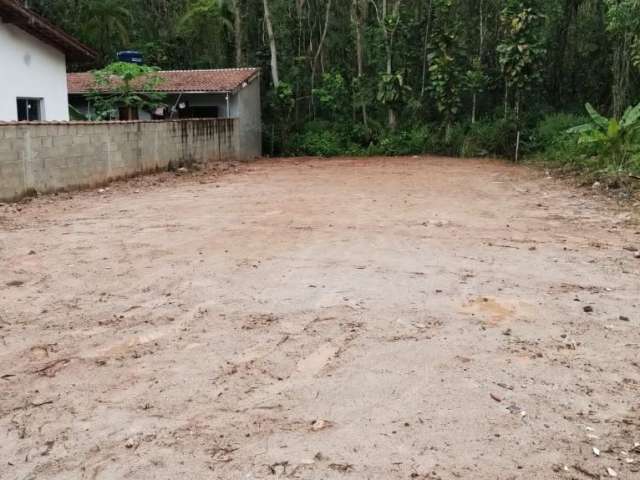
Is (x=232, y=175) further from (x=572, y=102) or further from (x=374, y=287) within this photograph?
(x=572, y=102)

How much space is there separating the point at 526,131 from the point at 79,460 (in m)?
22.2

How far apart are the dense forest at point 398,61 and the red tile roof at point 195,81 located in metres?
2.26

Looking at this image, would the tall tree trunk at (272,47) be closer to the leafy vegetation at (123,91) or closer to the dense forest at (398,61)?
the dense forest at (398,61)

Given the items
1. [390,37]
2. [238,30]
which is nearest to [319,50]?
[238,30]

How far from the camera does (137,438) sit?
3.53 m

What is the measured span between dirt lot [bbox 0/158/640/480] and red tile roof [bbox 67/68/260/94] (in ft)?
46.0

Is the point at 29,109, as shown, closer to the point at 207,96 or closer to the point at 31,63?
the point at 31,63

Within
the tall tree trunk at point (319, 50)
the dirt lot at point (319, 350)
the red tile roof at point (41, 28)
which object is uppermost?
the tall tree trunk at point (319, 50)

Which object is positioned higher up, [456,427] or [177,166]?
[177,166]

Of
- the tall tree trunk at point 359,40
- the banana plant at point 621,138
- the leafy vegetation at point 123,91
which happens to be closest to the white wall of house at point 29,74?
the leafy vegetation at point 123,91

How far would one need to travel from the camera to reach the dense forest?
76.6 feet

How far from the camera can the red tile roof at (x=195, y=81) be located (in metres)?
23.1

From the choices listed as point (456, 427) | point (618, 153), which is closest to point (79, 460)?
point (456, 427)

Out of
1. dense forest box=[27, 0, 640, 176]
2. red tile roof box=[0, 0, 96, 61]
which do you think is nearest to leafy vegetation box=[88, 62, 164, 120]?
red tile roof box=[0, 0, 96, 61]
